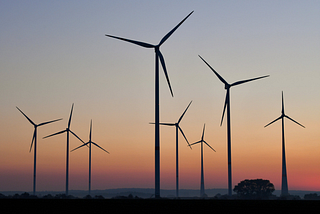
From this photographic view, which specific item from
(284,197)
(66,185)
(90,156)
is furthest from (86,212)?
(90,156)

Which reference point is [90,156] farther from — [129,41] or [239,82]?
[129,41]

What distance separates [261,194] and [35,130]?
4156 inches

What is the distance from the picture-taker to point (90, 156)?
153625 millimetres

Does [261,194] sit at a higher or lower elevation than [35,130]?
lower

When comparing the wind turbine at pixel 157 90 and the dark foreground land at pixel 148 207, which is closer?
the dark foreground land at pixel 148 207

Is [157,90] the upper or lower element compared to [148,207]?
upper

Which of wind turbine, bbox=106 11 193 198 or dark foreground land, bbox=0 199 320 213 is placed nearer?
dark foreground land, bbox=0 199 320 213

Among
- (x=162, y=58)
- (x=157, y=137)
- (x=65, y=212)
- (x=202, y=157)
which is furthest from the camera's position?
(x=202, y=157)

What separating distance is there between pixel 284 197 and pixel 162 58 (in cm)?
5360

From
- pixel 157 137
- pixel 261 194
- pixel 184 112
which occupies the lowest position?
pixel 261 194

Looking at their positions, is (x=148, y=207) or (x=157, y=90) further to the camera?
(x=157, y=90)

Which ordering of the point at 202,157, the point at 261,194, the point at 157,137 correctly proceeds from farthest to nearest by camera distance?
1. the point at 261,194
2. the point at 202,157
3. the point at 157,137

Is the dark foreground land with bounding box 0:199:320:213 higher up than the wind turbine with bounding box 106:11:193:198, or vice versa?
the wind turbine with bounding box 106:11:193:198

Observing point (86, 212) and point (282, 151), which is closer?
point (86, 212)
